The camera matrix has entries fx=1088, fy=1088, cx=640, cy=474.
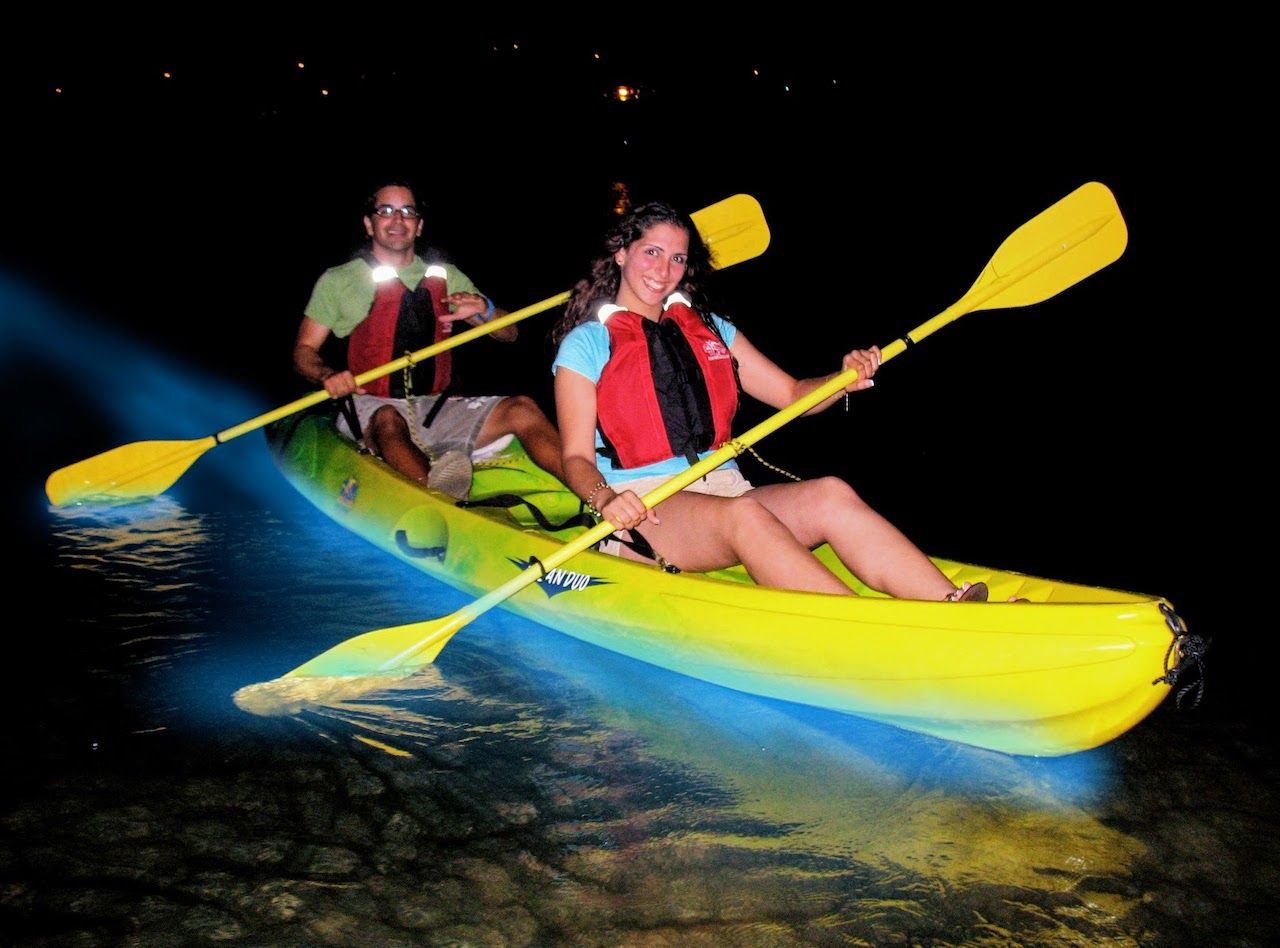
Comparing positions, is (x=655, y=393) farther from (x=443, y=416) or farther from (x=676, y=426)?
(x=443, y=416)

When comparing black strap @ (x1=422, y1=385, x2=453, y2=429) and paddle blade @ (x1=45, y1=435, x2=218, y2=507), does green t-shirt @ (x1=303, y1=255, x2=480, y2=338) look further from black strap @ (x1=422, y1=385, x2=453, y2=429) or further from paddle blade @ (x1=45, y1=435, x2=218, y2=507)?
paddle blade @ (x1=45, y1=435, x2=218, y2=507)

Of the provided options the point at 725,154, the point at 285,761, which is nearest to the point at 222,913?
the point at 285,761

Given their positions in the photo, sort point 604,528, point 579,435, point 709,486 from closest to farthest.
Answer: point 604,528 → point 579,435 → point 709,486

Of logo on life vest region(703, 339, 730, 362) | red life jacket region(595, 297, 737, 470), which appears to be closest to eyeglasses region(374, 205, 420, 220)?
red life jacket region(595, 297, 737, 470)

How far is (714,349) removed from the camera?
3.49 meters

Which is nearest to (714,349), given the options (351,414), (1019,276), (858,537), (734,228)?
(858,537)

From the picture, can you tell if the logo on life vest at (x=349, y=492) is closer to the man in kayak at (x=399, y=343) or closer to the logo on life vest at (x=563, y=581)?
the man in kayak at (x=399, y=343)

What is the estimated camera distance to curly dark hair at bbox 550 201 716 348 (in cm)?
342

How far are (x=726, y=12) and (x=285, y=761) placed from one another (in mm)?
35138

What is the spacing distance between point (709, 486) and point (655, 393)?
1.19 feet

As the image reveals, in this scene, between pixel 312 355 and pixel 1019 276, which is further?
pixel 312 355

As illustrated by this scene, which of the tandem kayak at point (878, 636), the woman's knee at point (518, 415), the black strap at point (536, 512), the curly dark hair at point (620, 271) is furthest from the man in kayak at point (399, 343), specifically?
the curly dark hair at point (620, 271)

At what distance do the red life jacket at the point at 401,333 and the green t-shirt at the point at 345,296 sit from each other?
0.04 m

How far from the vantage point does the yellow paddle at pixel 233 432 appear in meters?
4.95
